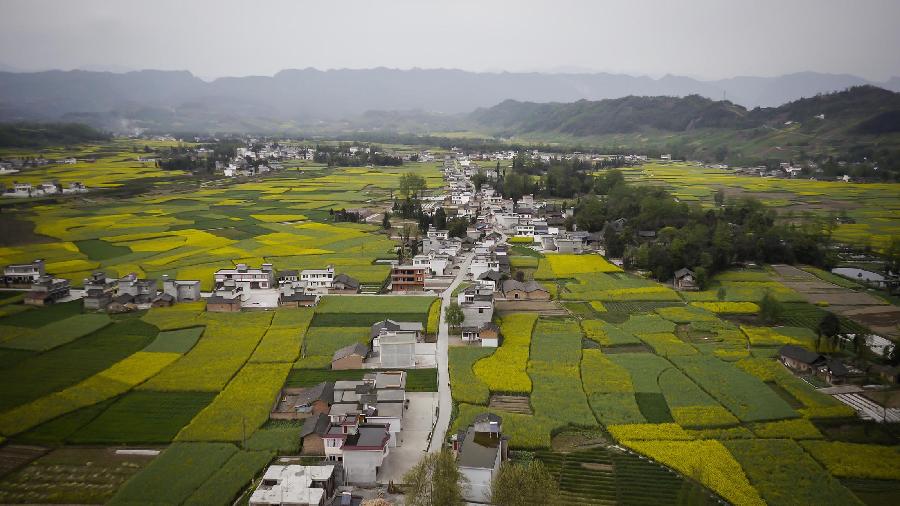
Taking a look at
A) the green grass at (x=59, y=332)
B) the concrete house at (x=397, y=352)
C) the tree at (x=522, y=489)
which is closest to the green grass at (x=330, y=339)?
the concrete house at (x=397, y=352)

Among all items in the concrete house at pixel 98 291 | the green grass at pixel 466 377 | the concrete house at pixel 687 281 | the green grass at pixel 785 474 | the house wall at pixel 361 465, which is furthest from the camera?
the concrete house at pixel 687 281

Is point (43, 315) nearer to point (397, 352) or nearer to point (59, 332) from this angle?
point (59, 332)

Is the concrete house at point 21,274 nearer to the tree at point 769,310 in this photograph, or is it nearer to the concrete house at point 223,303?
the concrete house at point 223,303

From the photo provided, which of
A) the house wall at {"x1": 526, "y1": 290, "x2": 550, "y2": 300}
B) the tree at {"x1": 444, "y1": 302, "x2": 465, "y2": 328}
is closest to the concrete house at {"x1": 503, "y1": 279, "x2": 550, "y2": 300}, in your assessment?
the house wall at {"x1": 526, "y1": 290, "x2": 550, "y2": 300}

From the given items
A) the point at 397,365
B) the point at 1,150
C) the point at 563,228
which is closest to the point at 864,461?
the point at 397,365

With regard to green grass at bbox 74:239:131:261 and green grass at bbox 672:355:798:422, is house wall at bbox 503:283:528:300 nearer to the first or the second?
green grass at bbox 672:355:798:422

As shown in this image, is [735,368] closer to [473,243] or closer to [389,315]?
[389,315]
